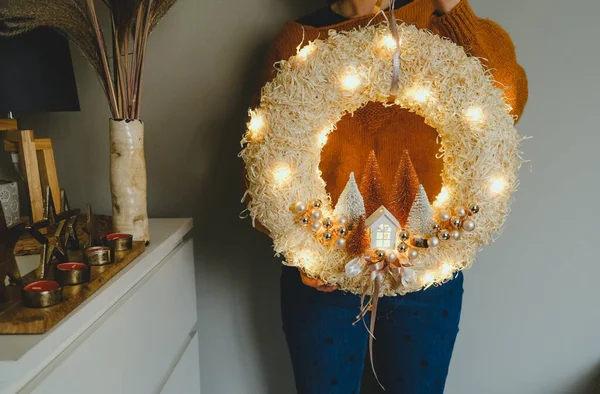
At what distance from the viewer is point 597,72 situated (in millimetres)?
1234

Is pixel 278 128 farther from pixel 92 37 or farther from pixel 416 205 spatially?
pixel 92 37

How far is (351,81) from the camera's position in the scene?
0.88m

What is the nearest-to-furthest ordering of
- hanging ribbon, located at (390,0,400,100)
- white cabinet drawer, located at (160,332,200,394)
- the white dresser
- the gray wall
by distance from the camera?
the white dresser < hanging ribbon, located at (390,0,400,100) < white cabinet drawer, located at (160,332,200,394) < the gray wall

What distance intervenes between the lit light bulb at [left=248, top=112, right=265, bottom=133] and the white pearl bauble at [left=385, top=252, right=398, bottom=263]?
376mm

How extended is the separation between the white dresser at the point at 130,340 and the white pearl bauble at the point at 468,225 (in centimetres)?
68

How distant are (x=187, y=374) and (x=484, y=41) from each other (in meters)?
1.15

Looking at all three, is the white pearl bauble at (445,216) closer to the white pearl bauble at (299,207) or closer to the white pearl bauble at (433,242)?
the white pearl bauble at (433,242)

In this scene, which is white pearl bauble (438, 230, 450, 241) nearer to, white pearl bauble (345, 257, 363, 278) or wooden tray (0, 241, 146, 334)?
white pearl bauble (345, 257, 363, 278)

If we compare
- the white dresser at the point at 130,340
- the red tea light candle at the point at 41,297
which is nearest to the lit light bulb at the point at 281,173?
the white dresser at the point at 130,340

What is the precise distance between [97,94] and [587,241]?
1.55 meters

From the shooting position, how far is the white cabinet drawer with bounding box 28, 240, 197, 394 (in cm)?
65

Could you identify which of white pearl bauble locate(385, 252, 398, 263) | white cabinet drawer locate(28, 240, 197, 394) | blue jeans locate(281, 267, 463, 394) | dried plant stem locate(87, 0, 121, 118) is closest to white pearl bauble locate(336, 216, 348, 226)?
white pearl bauble locate(385, 252, 398, 263)

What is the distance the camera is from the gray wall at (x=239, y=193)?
124 cm

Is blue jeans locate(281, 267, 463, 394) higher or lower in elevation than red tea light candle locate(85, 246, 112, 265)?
lower
